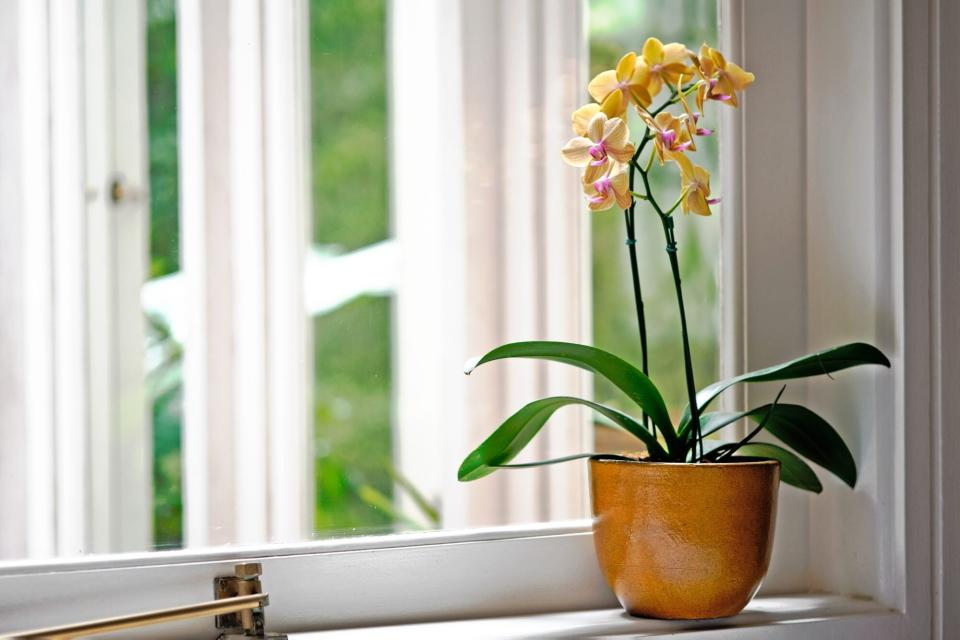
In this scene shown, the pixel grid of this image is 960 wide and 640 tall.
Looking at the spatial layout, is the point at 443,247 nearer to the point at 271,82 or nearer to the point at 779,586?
the point at 271,82

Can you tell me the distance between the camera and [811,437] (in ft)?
2.78

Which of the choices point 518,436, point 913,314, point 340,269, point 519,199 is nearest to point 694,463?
point 518,436

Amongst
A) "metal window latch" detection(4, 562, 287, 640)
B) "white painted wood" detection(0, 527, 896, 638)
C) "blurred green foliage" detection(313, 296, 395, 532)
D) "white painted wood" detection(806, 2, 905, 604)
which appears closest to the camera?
"metal window latch" detection(4, 562, 287, 640)

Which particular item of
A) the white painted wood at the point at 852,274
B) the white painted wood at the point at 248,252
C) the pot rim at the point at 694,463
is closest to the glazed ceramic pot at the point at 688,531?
the pot rim at the point at 694,463

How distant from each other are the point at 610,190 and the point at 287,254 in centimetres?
38

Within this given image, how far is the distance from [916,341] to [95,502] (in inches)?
30.0

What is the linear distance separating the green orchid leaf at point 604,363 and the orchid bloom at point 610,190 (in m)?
0.12

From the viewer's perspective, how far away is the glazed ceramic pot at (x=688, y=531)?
77cm

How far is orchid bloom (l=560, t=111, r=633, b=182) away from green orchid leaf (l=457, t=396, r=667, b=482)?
19cm

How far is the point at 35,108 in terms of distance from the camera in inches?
34.5

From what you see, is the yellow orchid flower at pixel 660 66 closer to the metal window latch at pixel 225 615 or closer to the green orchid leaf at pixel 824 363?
the green orchid leaf at pixel 824 363

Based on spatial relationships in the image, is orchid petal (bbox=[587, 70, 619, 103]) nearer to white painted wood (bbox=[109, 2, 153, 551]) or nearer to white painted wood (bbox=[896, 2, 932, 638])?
white painted wood (bbox=[896, 2, 932, 638])

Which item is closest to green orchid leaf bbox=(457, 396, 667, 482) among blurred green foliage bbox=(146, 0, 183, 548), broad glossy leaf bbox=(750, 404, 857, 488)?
broad glossy leaf bbox=(750, 404, 857, 488)

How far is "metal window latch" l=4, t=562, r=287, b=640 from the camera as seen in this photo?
0.65m
